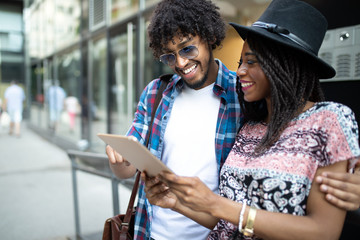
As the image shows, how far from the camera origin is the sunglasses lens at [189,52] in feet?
5.67

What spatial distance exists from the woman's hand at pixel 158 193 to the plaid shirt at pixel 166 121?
14.7 inches

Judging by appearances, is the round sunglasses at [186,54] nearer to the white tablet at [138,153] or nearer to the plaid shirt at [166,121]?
the plaid shirt at [166,121]

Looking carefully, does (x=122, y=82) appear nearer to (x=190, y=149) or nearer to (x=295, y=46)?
(x=190, y=149)

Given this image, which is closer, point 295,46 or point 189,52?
point 295,46

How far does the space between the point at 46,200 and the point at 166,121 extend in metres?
4.10

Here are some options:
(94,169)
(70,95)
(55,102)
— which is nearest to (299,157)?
(94,169)

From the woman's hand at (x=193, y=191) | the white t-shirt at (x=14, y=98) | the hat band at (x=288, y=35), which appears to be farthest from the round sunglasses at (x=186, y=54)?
the white t-shirt at (x=14, y=98)

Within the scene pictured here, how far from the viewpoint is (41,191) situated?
17.9 feet

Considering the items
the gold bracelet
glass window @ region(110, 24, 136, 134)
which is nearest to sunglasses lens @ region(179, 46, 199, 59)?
the gold bracelet

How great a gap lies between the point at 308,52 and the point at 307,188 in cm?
50

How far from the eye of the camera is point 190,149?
5.47 feet

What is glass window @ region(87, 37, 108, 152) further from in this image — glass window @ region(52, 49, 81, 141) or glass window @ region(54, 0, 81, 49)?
glass window @ region(54, 0, 81, 49)

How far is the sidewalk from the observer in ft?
11.6

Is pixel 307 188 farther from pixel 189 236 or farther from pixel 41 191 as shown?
pixel 41 191
